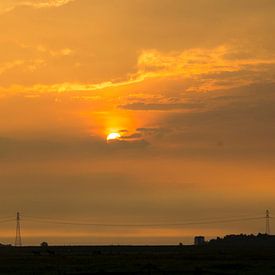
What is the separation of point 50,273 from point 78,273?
6.17m

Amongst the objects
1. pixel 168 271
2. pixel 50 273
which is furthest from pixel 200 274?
pixel 50 273

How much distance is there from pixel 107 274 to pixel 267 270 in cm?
2301

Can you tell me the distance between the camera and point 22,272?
102 m

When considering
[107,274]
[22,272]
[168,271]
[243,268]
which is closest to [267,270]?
[243,268]

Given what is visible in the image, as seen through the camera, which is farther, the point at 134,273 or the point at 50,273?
the point at 50,273

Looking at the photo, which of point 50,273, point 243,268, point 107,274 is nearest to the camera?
point 107,274

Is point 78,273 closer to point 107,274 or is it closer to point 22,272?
point 107,274

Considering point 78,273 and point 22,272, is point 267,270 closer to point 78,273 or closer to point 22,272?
point 78,273

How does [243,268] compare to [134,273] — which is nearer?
[134,273]

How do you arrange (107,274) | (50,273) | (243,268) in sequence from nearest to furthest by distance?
1. (107,274)
2. (50,273)
3. (243,268)

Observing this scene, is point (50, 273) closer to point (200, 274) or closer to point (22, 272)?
point (22, 272)

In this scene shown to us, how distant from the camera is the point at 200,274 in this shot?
90.8 metres

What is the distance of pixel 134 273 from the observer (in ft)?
302

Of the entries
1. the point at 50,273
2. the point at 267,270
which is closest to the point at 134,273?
the point at 50,273
